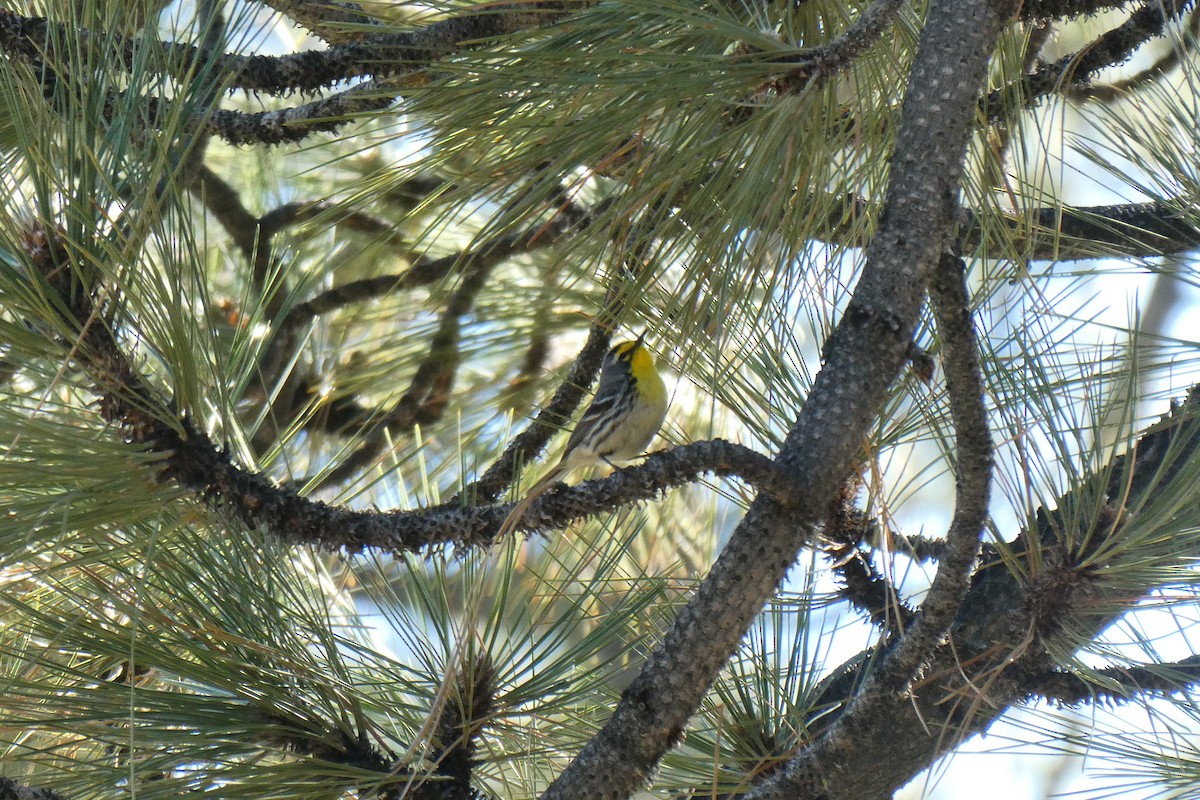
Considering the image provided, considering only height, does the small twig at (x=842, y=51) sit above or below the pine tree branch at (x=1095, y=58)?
below

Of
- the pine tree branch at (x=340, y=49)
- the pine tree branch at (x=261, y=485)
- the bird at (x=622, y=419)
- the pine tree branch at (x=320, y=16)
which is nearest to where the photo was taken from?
the pine tree branch at (x=261, y=485)

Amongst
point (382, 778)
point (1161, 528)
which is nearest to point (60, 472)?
point (382, 778)

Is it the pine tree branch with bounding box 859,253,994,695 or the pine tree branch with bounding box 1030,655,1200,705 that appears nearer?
the pine tree branch with bounding box 859,253,994,695

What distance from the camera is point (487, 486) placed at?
1243 millimetres

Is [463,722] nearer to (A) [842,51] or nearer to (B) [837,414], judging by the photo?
(B) [837,414]

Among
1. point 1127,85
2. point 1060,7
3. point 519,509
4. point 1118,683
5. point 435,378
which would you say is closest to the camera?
point 519,509

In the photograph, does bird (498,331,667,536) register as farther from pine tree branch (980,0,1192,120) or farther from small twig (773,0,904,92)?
small twig (773,0,904,92)

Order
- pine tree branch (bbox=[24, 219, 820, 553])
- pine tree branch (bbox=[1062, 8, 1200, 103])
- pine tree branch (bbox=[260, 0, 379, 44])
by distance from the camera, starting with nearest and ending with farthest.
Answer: pine tree branch (bbox=[24, 219, 820, 553]) < pine tree branch (bbox=[260, 0, 379, 44]) < pine tree branch (bbox=[1062, 8, 1200, 103])

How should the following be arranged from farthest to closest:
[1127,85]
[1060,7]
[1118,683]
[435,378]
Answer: [435,378] < [1127,85] < [1060,7] < [1118,683]

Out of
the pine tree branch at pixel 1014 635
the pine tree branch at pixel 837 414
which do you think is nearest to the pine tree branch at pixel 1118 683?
the pine tree branch at pixel 1014 635

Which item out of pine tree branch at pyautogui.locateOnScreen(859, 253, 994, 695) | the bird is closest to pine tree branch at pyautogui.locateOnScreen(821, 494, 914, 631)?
pine tree branch at pyautogui.locateOnScreen(859, 253, 994, 695)

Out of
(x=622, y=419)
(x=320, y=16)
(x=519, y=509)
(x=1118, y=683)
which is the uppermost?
(x=320, y=16)

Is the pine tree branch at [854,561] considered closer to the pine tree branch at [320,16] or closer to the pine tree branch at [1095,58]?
the pine tree branch at [1095,58]

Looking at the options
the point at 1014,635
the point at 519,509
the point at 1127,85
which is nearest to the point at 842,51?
the point at 519,509
